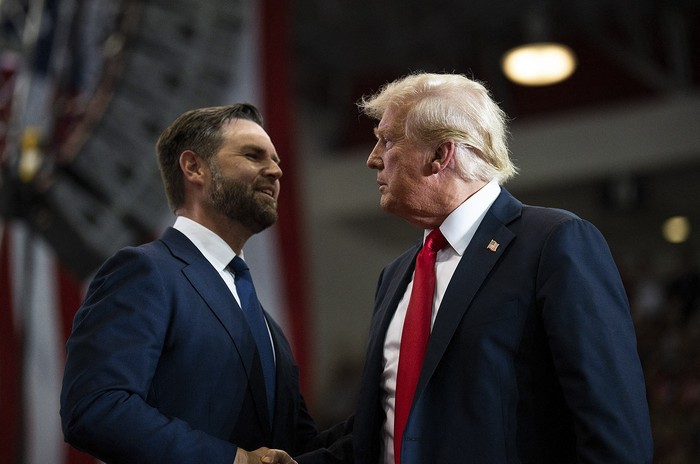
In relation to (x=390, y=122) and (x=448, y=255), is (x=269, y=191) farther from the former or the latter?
(x=448, y=255)

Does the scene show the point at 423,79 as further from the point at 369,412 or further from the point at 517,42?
the point at 517,42

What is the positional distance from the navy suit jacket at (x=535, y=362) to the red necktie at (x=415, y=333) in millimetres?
51

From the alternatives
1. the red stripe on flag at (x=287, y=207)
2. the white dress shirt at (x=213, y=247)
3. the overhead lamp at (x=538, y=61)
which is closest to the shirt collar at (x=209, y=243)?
the white dress shirt at (x=213, y=247)

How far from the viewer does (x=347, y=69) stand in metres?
9.95

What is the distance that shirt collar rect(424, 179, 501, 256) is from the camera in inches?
77.4

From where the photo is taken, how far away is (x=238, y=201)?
2.22m

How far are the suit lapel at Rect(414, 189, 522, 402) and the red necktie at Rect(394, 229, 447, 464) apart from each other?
2.0 inches

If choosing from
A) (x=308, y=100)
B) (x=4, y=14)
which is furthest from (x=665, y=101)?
(x=4, y=14)

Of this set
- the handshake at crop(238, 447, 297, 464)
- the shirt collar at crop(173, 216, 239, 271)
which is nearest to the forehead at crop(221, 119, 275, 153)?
the shirt collar at crop(173, 216, 239, 271)

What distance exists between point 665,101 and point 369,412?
25.2 feet

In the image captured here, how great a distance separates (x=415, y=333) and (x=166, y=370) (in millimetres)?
496

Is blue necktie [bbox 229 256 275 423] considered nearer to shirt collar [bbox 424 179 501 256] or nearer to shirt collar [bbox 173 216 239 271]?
shirt collar [bbox 173 216 239 271]

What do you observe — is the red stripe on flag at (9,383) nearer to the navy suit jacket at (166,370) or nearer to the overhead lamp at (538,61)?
the navy suit jacket at (166,370)


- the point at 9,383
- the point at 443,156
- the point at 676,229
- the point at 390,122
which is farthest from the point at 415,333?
the point at 676,229
